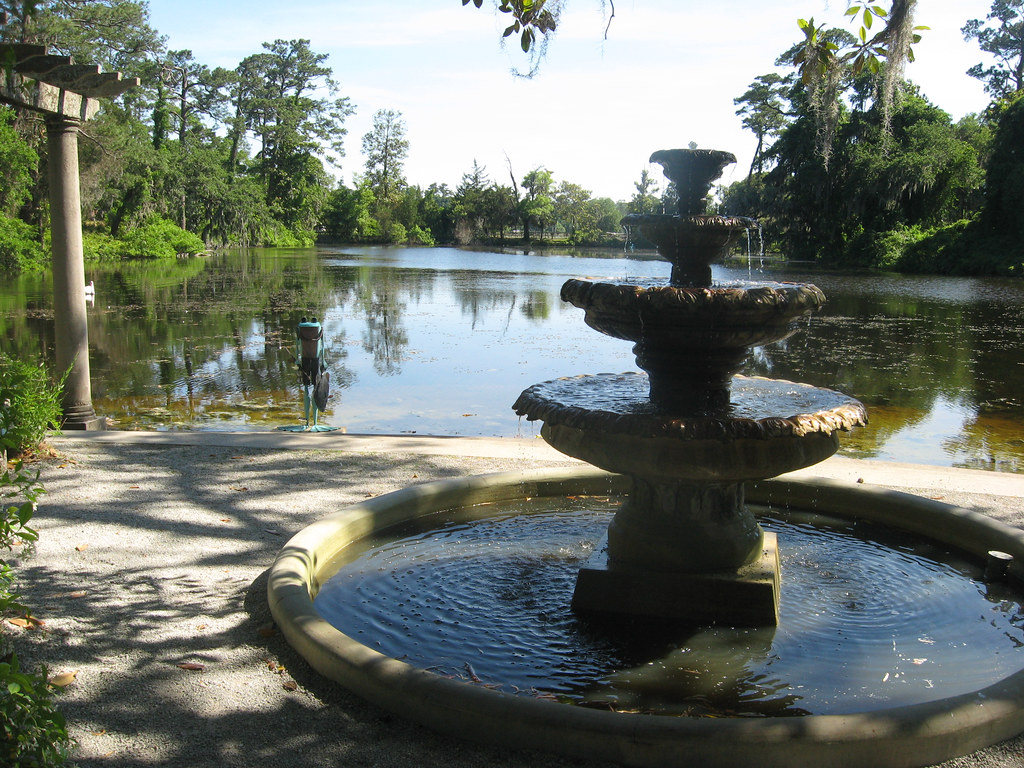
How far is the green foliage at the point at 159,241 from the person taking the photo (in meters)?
53.4

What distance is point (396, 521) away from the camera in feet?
19.2

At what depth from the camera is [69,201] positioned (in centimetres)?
905

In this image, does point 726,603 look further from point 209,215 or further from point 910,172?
point 209,215

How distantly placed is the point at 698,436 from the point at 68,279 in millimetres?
7829

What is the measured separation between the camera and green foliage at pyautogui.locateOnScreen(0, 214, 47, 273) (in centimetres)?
3422

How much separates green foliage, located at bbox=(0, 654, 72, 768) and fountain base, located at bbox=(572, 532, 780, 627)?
9.10 ft

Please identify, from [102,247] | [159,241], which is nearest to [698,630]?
[102,247]

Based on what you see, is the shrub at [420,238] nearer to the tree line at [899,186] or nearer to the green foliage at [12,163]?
the tree line at [899,186]

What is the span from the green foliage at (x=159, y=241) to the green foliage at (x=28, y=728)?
55.8 m

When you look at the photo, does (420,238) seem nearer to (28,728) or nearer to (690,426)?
(690,426)

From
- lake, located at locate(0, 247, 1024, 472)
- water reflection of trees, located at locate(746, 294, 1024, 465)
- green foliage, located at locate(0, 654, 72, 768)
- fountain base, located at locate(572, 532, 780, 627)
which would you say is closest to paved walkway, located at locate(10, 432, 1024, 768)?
green foliage, located at locate(0, 654, 72, 768)

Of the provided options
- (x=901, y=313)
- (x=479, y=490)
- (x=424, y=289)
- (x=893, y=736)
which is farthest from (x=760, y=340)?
(x=424, y=289)

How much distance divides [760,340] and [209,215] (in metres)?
66.6

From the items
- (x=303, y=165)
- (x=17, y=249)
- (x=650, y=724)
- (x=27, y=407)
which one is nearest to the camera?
(x=650, y=724)
